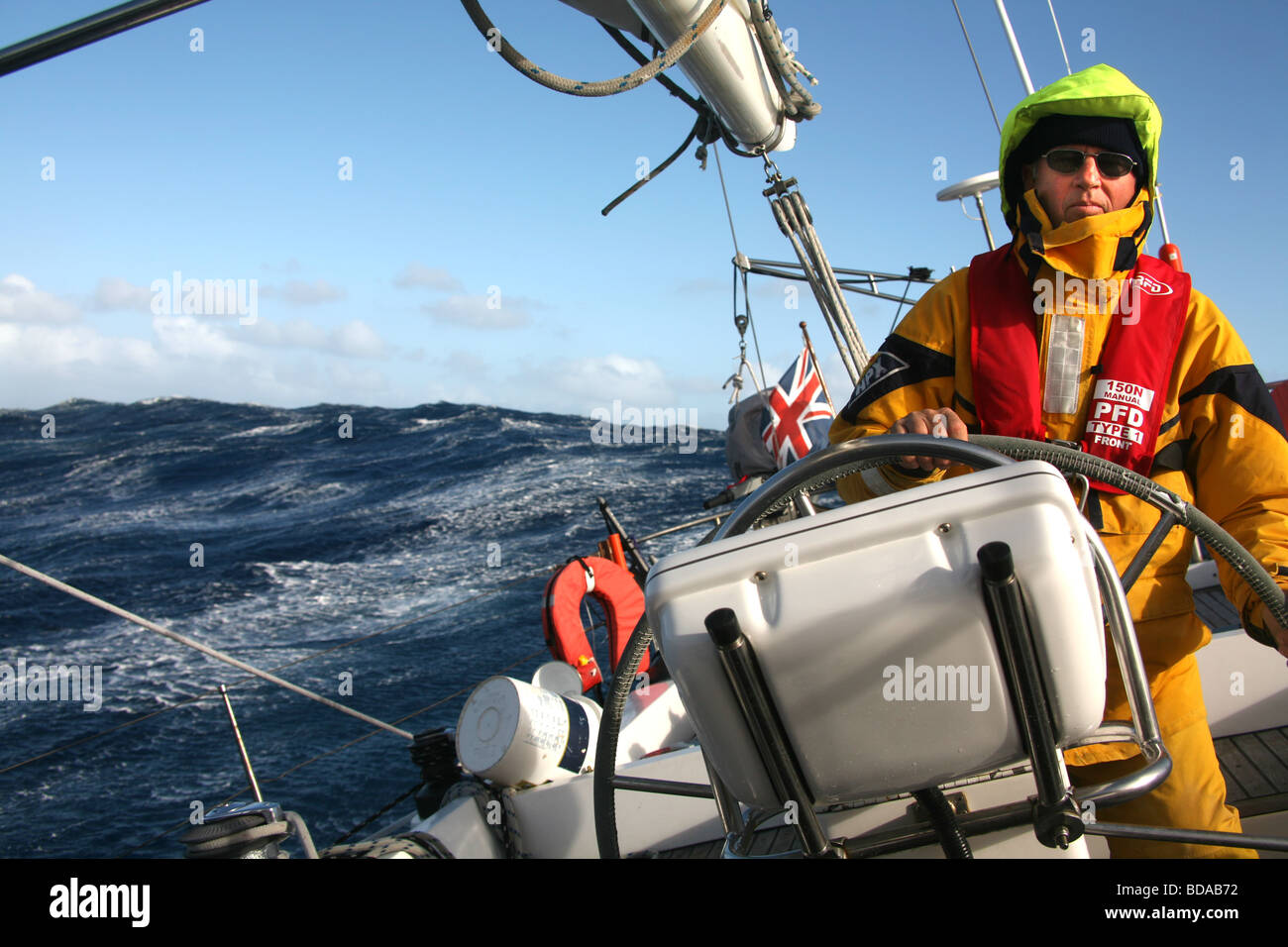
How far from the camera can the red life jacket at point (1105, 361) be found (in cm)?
133

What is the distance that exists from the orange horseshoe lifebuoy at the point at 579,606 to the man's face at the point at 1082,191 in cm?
326

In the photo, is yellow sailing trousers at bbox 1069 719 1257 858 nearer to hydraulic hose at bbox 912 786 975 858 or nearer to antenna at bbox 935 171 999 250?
hydraulic hose at bbox 912 786 975 858

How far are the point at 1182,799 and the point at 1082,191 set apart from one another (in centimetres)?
94

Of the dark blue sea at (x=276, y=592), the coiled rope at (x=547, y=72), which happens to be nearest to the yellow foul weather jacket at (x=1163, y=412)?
the coiled rope at (x=547, y=72)

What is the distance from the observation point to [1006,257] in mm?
1493

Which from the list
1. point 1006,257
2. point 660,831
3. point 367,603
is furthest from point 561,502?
point 1006,257

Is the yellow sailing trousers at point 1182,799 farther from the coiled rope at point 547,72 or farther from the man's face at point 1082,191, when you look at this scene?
the coiled rope at point 547,72

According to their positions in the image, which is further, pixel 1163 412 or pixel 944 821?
pixel 1163 412

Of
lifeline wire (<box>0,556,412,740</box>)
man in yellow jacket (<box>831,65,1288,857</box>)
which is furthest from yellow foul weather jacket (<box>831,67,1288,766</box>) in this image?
lifeline wire (<box>0,556,412,740</box>)

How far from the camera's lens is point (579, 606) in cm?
459

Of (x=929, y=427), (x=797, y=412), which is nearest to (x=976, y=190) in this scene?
(x=797, y=412)

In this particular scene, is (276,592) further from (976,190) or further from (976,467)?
(976,467)

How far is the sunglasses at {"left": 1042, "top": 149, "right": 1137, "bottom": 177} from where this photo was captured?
4.56ft
